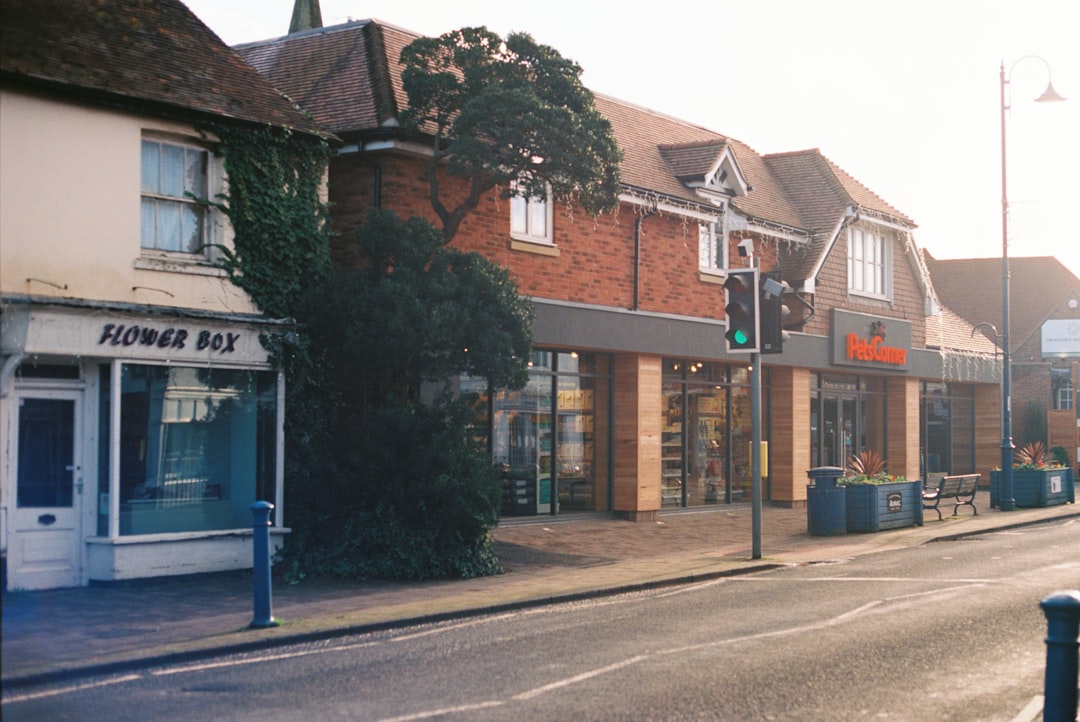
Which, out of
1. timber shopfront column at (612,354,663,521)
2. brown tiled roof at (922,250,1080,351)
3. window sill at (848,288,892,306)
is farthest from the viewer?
brown tiled roof at (922,250,1080,351)

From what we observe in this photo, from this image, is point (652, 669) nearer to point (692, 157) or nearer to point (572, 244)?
point (572, 244)

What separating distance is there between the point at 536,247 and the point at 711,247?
6.06 metres

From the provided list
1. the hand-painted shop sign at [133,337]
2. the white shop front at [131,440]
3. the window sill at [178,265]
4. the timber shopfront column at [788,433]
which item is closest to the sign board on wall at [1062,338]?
the timber shopfront column at [788,433]

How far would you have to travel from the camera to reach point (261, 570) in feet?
38.6

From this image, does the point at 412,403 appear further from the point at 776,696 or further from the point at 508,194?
the point at 776,696

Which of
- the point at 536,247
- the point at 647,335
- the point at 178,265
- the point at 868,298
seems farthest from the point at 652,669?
the point at 868,298

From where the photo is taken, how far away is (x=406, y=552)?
15625 mm

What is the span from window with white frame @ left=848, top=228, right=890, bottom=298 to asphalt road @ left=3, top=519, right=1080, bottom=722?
17250mm

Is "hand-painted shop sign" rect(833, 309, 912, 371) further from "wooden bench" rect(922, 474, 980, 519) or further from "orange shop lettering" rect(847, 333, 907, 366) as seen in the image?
"wooden bench" rect(922, 474, 980, 519)

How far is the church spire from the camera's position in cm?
2664

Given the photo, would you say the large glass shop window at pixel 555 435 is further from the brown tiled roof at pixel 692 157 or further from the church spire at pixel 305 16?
the church spire at pixel 305 16

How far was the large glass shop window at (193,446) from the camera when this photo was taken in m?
15.2

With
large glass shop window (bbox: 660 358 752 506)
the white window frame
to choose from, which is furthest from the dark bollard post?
the white window frame

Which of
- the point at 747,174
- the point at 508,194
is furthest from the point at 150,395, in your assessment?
the point at 747,174
